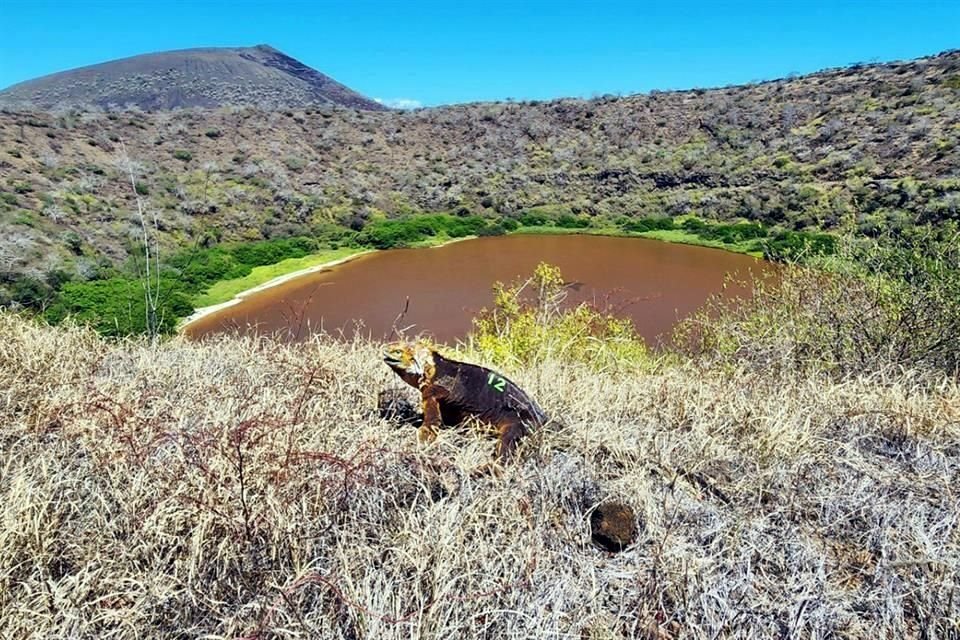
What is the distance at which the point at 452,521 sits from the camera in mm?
1991

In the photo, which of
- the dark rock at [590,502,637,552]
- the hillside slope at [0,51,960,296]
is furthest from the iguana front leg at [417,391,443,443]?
the hillside slope at [0,51,960,296]

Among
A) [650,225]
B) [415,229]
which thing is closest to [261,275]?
[415,229]

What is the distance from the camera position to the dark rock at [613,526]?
211 centimetres

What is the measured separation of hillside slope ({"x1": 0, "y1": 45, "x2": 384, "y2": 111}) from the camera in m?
49.4

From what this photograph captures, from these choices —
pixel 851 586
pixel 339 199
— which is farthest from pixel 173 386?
pixel 339 199

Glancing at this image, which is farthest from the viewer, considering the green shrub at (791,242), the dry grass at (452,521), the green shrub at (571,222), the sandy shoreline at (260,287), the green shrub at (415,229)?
the green shrub at (571,222)

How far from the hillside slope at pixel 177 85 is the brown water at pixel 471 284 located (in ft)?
98.8

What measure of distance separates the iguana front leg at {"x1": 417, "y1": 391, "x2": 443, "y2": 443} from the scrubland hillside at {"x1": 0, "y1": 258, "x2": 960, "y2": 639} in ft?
0.28

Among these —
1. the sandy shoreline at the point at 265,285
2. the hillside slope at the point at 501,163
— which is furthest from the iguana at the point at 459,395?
the hillside slope at the point at 501,163

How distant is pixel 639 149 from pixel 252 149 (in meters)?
18.4

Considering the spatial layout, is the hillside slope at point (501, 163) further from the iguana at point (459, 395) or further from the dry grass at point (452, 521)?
the iguana at point (459, 395)

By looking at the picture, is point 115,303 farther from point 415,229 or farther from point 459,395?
point 459,395

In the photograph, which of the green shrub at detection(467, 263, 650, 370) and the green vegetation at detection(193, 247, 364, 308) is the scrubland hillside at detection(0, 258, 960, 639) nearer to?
the green shrub at detection(467, 263, 650, 370)

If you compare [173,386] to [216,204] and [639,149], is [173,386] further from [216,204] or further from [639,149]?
[639,149]
